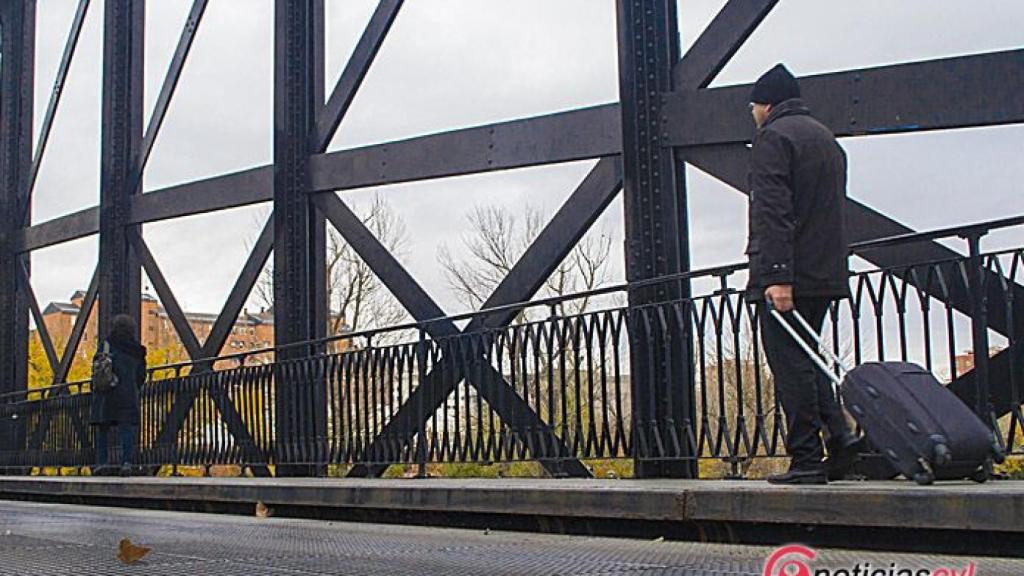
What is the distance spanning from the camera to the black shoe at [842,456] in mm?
5730

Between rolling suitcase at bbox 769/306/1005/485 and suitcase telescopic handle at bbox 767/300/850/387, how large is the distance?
14 cm

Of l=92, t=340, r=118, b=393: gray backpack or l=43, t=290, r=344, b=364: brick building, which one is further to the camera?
l=43, t=290, r=344, b=364: brick building

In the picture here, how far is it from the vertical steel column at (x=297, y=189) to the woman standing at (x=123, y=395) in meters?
1.40

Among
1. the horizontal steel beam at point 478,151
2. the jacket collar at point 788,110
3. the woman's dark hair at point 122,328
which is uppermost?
the horizontal steel beam at point 478,151

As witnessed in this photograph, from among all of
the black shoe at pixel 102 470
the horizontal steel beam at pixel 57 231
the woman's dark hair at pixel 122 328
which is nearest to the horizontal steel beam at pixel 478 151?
the woman's dark hair at pixel 122 328

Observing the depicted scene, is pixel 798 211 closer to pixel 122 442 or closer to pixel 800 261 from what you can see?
pixel 800 261

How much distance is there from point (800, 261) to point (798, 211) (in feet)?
0.70

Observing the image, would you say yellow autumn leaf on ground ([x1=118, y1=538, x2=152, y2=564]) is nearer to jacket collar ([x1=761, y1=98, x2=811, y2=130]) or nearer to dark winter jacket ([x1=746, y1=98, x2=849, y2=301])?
dark winter jacket ([x1=746, y1=98, x2=849, y2=301])

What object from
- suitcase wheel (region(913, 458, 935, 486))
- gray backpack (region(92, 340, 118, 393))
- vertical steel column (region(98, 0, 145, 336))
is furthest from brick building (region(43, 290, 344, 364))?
Result: suitcase wheel (region(913, 458, 935, 486))

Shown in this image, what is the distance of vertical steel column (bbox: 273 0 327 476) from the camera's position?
40.8 feet

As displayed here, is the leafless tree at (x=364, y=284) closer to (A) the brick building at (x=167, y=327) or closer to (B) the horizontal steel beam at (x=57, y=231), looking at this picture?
(A) the brick building at (x=167, y=327)

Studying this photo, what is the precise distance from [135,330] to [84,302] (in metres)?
4.24

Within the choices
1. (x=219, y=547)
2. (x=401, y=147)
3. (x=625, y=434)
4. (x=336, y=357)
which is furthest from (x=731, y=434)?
(x=401, y=147)

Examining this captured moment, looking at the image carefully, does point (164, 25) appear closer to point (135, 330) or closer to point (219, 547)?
point (135, 330)
